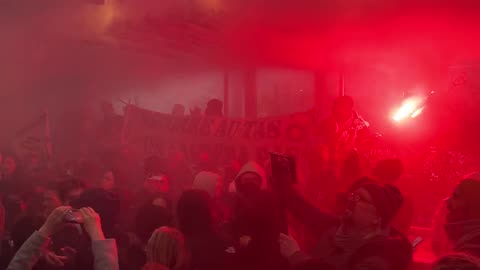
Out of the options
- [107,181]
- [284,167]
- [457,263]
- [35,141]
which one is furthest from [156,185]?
[457,263]

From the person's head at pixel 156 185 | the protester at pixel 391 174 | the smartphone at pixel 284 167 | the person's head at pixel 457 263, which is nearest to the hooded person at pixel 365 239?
the smartphone at pixel 284 167

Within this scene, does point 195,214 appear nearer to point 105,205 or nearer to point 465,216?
point 105,205

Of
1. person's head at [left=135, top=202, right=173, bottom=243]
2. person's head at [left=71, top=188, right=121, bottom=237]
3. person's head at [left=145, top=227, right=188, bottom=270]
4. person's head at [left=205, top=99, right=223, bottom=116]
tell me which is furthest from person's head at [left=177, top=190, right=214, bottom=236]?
person's head at [left=205, top=99, right=223, bottom=116]

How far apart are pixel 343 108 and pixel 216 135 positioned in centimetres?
165

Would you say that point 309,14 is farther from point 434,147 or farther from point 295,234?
point 295,234

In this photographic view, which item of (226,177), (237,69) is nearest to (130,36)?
(237,69)

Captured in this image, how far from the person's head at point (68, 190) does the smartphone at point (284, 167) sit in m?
1.52

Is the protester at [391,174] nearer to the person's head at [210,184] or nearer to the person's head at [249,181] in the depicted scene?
the person's head at [249,181]

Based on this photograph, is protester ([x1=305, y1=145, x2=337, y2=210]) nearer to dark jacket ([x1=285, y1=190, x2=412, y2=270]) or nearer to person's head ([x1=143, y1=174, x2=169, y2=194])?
person's head ([x1=143, y1=174, x2=169, y2=194])

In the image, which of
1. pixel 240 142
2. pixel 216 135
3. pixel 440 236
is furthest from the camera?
pixel 216 135

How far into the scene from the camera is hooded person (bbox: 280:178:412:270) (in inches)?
103

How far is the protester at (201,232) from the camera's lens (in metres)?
3.10

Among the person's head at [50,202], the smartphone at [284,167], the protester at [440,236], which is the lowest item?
the protester at [440,236]

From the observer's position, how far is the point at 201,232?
3.20 metres
